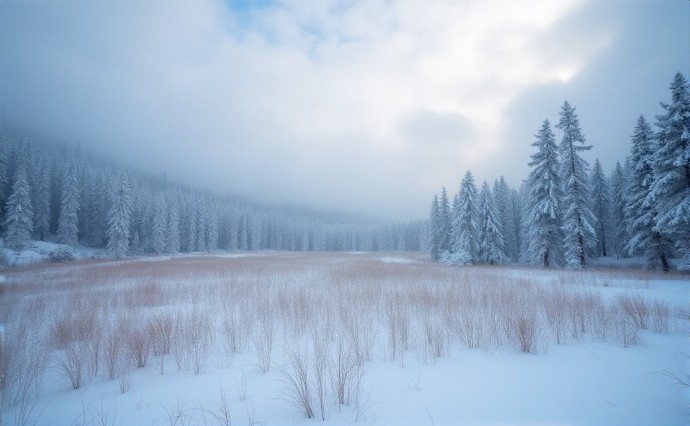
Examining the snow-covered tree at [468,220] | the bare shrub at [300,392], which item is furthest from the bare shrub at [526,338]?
the snow-covered tree at [468,220]

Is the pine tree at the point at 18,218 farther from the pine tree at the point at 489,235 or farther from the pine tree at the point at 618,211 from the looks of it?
the pine tree at the point at 618,211

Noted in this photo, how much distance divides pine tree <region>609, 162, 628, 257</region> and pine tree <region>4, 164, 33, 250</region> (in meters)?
83.1

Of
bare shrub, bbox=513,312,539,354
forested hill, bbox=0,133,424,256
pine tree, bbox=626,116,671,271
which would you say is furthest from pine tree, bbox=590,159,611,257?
forested hill, bbox=0,133,424,256

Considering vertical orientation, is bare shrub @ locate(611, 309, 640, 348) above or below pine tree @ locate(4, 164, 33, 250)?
below

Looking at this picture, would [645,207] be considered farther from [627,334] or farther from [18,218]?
[18,218]

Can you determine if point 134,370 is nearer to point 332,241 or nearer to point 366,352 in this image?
point 366,352

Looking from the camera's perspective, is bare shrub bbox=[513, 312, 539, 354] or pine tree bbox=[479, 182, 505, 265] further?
pine tree bbox=[479, 182, 505, 265]

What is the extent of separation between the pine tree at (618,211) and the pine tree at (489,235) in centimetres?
1643

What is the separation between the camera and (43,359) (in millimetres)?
4809

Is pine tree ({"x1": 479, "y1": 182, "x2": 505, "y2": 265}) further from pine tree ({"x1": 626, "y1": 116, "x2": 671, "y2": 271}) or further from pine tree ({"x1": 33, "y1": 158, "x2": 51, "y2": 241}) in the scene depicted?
pine tree ({"x1": 33, "y1": 158, "x2": 51, "y2": 241})

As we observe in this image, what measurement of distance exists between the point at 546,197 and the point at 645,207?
6.97 metres

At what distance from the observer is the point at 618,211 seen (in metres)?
36.9

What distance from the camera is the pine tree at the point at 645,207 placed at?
65.5 feet

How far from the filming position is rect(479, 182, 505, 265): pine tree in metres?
33.1
